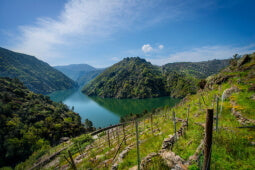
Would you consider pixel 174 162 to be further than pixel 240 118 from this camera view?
No

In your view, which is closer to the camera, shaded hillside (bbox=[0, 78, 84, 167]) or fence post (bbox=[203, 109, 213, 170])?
fence post (bbox=[203, 109, 213, 170])

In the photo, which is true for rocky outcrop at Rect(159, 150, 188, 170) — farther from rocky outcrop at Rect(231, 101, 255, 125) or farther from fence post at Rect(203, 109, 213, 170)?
rocky outcrop at Rect(231, 101, 255, 125)

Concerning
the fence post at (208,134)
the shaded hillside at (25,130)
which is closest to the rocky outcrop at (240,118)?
the fence post at (208,134)

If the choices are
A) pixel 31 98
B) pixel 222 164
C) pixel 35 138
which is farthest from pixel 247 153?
pixel 31 98

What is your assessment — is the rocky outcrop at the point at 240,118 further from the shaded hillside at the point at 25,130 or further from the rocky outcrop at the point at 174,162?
the shaded hillside at the point at 25,130

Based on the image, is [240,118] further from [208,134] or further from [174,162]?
[208,134]

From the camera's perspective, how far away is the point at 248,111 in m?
10.2

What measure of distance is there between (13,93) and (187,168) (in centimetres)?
13322

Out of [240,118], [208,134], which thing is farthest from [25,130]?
[240,118]

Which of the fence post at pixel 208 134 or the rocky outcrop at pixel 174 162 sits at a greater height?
the fence post at pixel 208 134

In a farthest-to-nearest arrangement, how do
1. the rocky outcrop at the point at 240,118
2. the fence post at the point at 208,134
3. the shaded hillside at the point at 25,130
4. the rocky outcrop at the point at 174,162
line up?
the shaded hillside at the point at 25,130 → the rocky outcrop at the point at 240,118 → the rocky outcrop at the point at 174,162 → the fence post at the point at 208,134

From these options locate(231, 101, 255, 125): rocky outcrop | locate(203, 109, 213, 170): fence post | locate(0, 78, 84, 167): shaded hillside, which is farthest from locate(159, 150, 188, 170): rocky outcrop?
locate(0, 78, 84, 167): shaded hillside

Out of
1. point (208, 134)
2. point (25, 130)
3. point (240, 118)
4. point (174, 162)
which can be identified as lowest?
point (25, 130)

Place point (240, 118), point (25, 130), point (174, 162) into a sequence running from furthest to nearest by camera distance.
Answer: point (25, 130), point (240, 118), point (174, 162)
